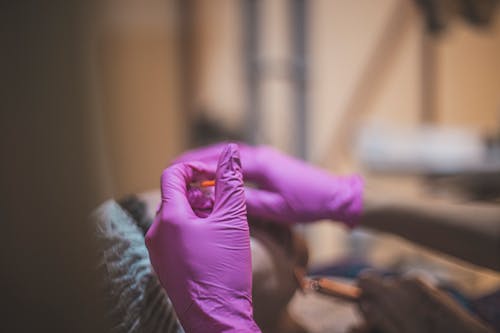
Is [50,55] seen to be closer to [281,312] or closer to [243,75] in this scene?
[281,312]

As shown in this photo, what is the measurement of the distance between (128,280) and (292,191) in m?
0.34

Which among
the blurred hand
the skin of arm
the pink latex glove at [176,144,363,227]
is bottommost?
the blurred hand

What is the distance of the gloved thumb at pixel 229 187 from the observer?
549mm

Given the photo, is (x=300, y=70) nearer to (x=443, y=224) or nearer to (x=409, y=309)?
(x=443, y=224)

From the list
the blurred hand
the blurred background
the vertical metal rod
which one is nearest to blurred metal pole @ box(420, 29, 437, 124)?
the blurred background

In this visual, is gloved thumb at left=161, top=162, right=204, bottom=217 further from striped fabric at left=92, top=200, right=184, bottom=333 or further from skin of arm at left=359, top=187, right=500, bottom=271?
skin of arm at left=359, top=187, right=500, bottom=271

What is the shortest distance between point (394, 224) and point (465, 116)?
4.84ft

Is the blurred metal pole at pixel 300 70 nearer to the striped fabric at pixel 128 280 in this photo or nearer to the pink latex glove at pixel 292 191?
the pink latex glove at pixel 292 191

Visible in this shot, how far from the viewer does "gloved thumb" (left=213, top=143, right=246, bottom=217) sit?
549 mm

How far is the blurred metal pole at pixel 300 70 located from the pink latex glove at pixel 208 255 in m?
2.12

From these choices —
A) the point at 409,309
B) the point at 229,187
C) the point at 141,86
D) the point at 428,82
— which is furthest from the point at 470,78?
the point at 141,86

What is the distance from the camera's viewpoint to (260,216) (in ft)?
2.54

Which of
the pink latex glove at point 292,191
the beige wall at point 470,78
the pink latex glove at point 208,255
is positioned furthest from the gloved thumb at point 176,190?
the beige wall at point 470,78

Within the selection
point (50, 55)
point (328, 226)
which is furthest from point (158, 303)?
point (328, 226)
